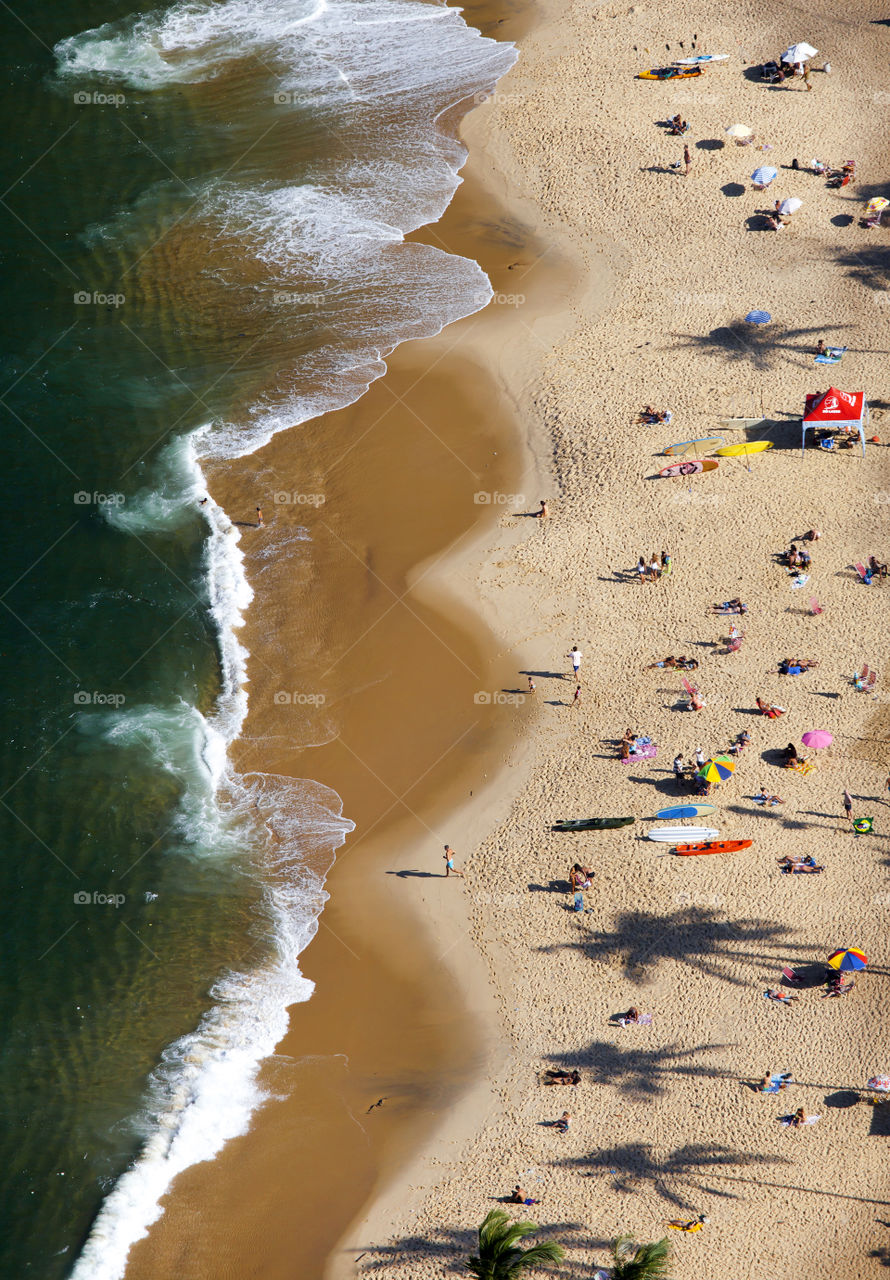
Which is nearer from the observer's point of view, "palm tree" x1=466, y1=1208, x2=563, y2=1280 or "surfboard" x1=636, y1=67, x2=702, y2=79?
"palm tree" x1=466, y1=1208, x2=563, y2=1280

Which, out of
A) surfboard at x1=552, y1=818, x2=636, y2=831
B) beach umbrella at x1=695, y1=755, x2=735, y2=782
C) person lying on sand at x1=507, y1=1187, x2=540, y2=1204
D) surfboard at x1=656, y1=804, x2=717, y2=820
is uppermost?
beach umbrella at x1=695, y1=755, x2=735, y2=782

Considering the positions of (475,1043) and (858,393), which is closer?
(475,1043)

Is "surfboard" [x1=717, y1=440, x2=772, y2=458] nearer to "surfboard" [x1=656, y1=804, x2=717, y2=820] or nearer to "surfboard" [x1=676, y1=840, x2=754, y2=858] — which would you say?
"surfboard" [x1=656, y1=804, x2=717, y2=820]

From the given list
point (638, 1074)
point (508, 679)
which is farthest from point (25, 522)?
point (638, 1074)

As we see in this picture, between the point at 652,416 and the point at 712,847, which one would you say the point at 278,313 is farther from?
the point at 712,847

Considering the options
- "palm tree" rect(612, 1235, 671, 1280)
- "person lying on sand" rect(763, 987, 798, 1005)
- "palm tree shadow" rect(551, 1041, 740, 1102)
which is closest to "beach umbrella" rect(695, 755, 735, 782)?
"person lying on sand" rect(763, 987, 798, 1005)

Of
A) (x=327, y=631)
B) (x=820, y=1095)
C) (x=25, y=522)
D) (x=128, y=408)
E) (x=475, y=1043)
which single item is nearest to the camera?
(x=820, y=1095)

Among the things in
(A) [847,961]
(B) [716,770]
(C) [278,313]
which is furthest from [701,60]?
(A) [847,961]

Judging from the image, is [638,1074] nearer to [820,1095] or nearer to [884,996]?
[820,1095]
